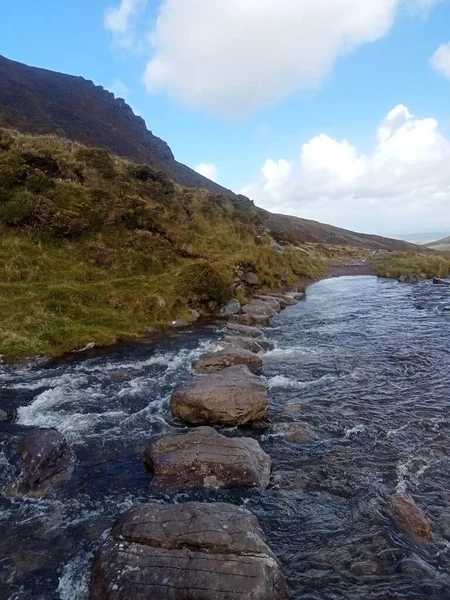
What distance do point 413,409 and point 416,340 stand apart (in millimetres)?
9693

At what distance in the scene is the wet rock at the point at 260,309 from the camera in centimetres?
2873

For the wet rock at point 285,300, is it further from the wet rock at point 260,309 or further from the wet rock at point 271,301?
the wet rock at point 260,309

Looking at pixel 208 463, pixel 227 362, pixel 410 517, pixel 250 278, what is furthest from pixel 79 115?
pixel 410 517

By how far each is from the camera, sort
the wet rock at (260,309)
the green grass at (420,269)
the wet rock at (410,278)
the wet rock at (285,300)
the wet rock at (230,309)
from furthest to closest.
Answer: the green grass at (420,269) < the wet rock at (410,278) < the wet rock at (285,300) < the wet rock at (230,309) < the wet rock at (260,309)

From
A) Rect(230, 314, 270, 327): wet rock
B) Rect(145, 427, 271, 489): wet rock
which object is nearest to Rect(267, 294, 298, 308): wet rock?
Rect(230, 314, 270, 327): wet rock

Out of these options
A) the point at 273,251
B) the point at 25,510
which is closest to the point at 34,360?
the point at 25,510

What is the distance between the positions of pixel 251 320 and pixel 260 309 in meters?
2.95

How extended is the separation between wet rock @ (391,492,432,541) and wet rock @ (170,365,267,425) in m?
4.91

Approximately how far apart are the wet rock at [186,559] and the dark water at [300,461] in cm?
76

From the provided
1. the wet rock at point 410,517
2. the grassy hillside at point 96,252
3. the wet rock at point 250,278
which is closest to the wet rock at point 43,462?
the wet rock at point 410,517

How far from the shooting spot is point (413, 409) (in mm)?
13820

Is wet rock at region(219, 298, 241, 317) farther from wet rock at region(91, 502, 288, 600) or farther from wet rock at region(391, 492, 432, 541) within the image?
wet rock at region(91, 502, 288, 600)

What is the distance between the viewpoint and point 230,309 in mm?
29734

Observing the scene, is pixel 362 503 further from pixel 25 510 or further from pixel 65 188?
pixel 65 188
